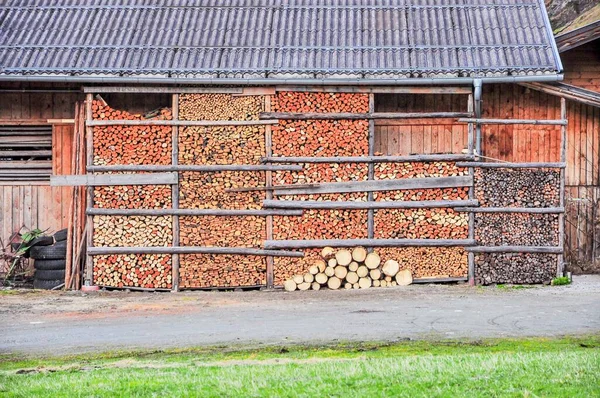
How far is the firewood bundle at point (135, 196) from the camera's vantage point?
18.2 m

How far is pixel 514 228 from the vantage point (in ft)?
59.7

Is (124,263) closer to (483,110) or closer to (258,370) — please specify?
(483,110)

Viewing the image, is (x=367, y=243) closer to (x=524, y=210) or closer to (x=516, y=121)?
(x=524, y=210)

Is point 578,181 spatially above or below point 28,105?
below

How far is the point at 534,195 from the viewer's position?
718 inches

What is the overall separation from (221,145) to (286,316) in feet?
14.8

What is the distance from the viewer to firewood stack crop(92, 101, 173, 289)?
18172 mm

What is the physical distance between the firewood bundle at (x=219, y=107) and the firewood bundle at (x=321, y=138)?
1.73 feet

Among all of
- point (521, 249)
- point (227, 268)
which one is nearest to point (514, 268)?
point (521, 249)

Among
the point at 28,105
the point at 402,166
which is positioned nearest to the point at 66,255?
the point at 28,105

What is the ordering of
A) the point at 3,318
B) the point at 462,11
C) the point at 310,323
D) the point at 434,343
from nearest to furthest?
the point at 434,343 < the point at 310,323 < the point at 3,318 < the point at 462,11

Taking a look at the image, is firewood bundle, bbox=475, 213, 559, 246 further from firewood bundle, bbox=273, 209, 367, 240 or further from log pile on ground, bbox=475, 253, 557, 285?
firewood bundle, bbox=273, 209, 367, 240

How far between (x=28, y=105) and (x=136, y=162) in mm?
2497

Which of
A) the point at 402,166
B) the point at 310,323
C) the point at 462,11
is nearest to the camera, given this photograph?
the point at 310,323
